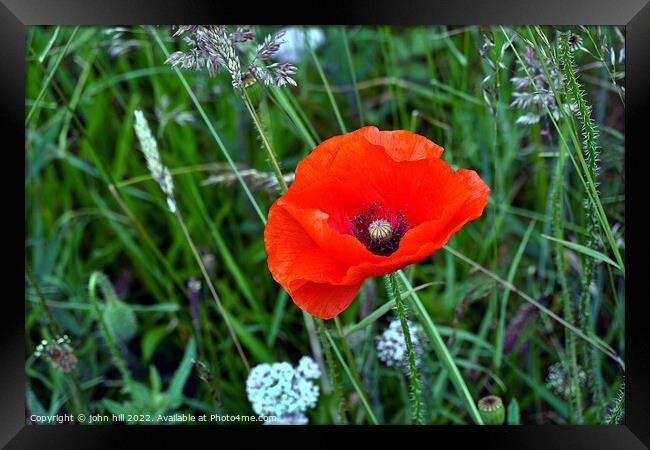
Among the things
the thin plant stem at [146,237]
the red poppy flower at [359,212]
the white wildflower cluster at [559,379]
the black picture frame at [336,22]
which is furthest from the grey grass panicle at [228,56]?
the white wildflower cluster at [559,379]

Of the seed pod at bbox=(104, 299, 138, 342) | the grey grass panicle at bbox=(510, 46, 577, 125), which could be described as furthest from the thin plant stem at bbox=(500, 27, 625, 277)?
the seed pod at bbox=(104, 299, 138, 342)

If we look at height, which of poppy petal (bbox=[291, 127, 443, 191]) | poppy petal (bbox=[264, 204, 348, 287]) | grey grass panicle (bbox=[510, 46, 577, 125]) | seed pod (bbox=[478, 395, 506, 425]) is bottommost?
seed pod (bbox=[478, 395, 506, 425])

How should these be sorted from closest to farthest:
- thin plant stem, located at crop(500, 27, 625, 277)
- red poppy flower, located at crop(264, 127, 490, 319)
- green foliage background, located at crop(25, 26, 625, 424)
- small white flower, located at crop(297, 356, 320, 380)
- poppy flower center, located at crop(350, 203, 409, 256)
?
red poppy flower, located at crop(264, 127, 490, 319) < poppy flower center, located at crop(350, 203, 409, 256) < thin plant stem, located at crop(500, 27, 625, 277) < small white flower, located at crop(297, 356, 320, 380) < green foliage background, located at crop(25, 26, 625, 424)

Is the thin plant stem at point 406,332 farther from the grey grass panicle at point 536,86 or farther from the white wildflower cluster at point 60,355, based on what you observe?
the white wildflower cluster at point 60,355

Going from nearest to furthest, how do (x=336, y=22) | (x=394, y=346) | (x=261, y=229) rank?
1. (x=336, y=22)
2. (x=394, y=346)
3. (x=261, y=229)

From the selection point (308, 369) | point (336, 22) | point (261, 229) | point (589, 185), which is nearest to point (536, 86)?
point (589, 185)

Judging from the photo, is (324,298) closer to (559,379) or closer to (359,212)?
(359,212)

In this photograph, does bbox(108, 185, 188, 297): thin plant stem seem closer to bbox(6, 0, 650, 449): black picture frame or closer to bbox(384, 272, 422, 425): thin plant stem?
bbox(6, 0, 650, 449): black picture frame
